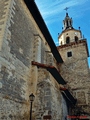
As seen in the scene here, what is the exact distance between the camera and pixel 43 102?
5.91m

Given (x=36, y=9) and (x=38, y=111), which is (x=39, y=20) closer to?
(x=36, y=9)

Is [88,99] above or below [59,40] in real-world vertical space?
below

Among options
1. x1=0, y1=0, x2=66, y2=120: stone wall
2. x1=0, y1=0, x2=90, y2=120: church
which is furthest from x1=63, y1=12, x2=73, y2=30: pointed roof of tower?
x1=0, y1=0, x2=66, y2=120: stone wall

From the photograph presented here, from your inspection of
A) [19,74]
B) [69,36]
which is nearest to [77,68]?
[69,36]

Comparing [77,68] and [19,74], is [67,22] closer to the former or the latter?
[77,68]

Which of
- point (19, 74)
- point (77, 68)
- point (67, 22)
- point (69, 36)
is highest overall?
point (67, 22)

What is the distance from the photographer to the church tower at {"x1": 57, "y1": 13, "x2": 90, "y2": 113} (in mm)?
12358

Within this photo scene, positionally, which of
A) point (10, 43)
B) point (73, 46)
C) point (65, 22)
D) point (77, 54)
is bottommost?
point (10, 43)

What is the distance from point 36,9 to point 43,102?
6.00 meters

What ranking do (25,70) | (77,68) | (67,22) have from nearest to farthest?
1. (25,70)
2. (77,68)
3. (67,22)

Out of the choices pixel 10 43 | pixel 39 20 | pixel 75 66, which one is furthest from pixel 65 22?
pixel 10 43

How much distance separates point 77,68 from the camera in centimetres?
1427

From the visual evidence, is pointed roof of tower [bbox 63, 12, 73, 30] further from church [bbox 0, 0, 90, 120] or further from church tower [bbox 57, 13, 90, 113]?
church [bbox 0, 0, 90, 120]

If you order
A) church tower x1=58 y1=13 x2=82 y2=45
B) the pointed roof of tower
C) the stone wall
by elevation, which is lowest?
the stone wall
